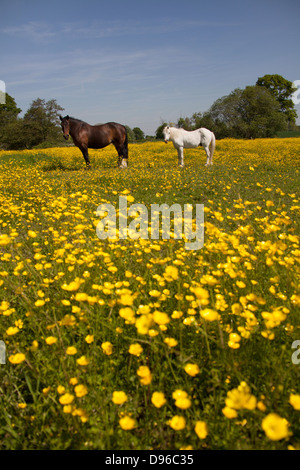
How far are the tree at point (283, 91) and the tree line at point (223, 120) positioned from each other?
0.68ft

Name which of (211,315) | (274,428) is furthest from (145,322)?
(274,428)

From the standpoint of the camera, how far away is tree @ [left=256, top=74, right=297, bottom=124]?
57125 millimetres

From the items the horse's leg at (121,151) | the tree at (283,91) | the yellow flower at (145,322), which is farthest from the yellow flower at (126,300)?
the tree at (283,91)

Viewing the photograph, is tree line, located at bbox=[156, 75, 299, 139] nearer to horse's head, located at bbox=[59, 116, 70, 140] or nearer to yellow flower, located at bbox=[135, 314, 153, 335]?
horse's head, located at bbox=[59, 116, 70, 140]

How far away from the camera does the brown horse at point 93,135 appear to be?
36.2ft

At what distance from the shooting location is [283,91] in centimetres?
5803

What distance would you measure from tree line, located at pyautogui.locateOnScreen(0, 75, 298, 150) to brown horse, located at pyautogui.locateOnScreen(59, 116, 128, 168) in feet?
104

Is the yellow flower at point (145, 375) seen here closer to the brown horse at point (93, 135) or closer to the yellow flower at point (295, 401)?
the yellow flower at point (295, 401)

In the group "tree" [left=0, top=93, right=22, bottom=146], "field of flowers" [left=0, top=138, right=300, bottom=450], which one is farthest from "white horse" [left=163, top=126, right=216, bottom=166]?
"tree" [left=0, top=93, right=22, bottom=146]

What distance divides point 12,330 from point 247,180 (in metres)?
8.09

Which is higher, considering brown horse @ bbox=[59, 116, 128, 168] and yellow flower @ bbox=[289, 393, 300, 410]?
brown horse @ bbox=[59, 116, 128, 168]

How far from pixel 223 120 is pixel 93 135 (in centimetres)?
3616
